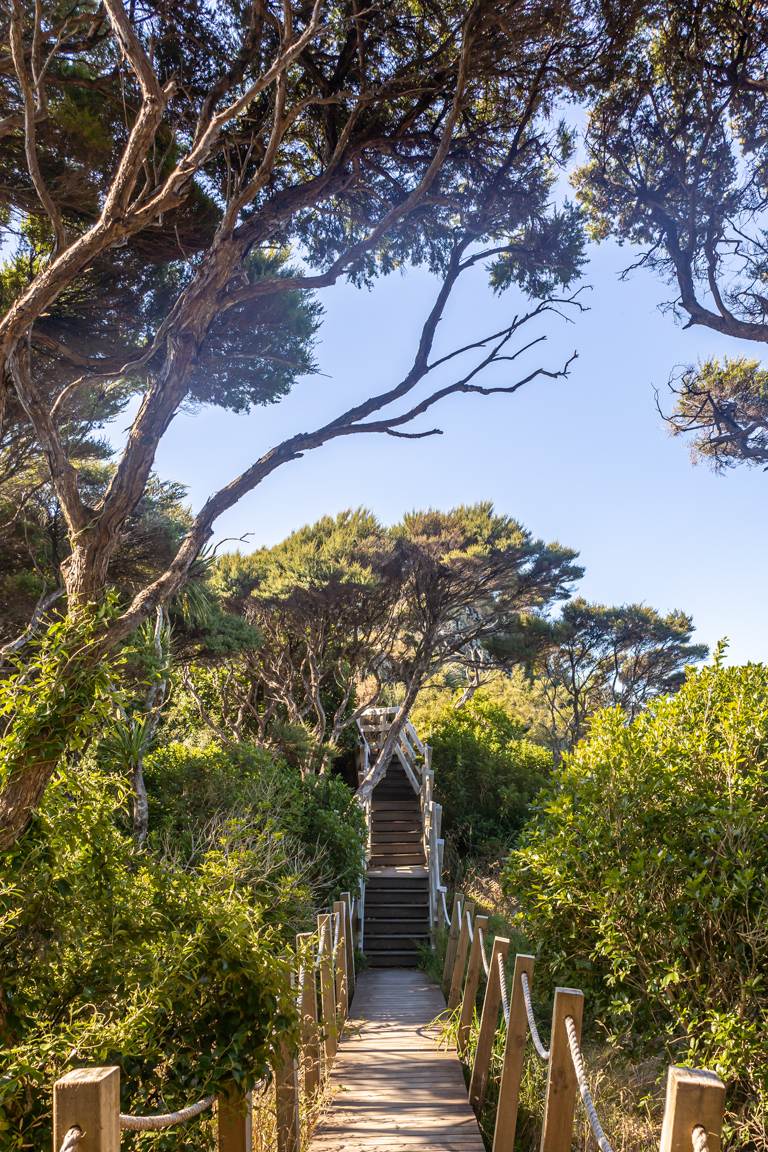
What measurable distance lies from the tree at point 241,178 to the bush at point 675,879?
2877mm

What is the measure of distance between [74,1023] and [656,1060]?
4.13 metres

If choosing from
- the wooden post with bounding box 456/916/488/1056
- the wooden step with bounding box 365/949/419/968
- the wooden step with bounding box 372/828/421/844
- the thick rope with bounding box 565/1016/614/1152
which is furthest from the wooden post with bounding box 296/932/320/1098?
the wooden step with bounding box 372/828/421/844

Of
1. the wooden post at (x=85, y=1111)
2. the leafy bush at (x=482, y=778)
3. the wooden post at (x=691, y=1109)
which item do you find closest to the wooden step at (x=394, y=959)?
the leafy bush at (x=482, y=778)

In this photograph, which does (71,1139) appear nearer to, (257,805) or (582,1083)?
(582,1083)

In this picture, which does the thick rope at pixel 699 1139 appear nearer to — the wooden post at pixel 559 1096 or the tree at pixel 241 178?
the wooden post at pixel 559 1096

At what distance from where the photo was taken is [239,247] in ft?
19.1

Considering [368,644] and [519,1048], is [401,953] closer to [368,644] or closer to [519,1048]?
[368,644]

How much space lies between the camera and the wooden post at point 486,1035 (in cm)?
471

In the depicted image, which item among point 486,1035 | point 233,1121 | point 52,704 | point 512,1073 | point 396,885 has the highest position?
point 52,704

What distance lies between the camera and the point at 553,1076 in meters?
2.96

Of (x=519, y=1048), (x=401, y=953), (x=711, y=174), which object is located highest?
(x=711, y=174)

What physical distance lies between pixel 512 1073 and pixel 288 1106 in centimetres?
108

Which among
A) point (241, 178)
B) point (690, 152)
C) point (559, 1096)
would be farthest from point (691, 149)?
point (559, 1096)

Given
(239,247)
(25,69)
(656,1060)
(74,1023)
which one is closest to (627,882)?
(656,1060)
